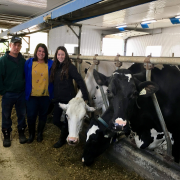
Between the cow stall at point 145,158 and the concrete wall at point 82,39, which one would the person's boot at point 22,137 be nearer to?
the cow stall at point 145,158

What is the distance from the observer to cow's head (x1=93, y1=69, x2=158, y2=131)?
212 centimetres

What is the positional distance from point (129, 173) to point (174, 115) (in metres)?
1.04

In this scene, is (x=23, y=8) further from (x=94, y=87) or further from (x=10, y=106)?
(x=94, y=87)

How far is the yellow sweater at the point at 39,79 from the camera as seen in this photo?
3.39m

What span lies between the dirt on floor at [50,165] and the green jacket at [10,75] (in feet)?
3.56

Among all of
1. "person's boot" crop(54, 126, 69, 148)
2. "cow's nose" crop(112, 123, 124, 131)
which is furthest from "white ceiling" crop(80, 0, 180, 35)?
"cow's nose" crop(112, 123, 124, 131)

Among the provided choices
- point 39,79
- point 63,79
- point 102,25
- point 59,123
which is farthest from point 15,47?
point 102,25

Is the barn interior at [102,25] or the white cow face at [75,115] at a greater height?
the barn interior at [102,25]

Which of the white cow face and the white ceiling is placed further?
the white ceiling

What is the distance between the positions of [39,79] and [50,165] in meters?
1.48

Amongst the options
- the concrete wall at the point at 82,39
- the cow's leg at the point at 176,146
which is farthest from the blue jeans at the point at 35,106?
the concrete wall at the point at 82,39

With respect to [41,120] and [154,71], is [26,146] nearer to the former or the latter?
[41,120]

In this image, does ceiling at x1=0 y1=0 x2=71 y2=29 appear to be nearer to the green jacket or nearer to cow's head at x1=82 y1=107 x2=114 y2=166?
the green jacket

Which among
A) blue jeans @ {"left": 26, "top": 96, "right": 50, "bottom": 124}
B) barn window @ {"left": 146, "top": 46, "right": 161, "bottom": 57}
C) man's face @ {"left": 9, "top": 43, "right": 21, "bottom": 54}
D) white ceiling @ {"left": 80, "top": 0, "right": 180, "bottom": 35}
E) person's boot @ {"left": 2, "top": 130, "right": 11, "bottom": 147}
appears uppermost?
white ceiling @ {"left": 80, "top": 0, "right": 180, "bottom": 35}
